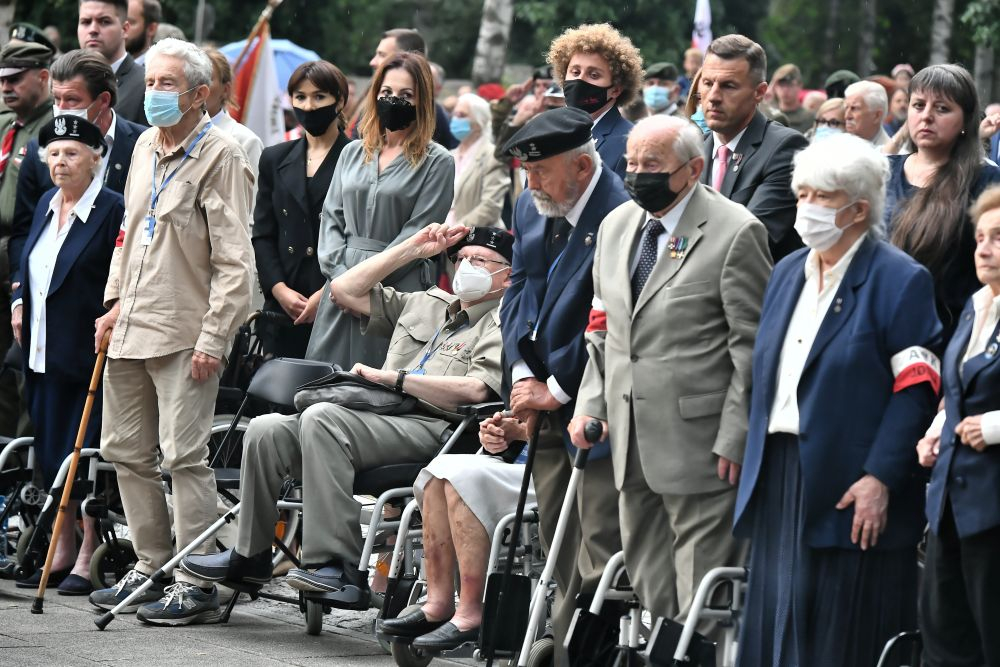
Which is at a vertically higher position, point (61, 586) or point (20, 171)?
point (20, 171)

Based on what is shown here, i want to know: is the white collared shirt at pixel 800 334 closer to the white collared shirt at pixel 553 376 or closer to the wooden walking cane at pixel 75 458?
the white collared shirt at pixel 553 376

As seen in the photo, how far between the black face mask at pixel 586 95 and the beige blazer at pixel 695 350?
4.94 feet

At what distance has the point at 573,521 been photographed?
6.63 metres

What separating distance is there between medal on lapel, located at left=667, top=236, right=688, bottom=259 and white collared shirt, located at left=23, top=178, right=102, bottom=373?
12.8 feet

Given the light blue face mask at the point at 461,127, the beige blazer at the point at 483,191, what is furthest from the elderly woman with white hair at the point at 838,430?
the light blue face mask at the point at 461,127

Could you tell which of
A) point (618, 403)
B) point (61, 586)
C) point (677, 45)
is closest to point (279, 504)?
point (61, 586)

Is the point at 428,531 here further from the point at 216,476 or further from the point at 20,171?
the point at 20,171

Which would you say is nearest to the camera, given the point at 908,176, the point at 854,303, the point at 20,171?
the point at 854,303

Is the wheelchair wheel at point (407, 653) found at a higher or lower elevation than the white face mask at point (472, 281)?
lower

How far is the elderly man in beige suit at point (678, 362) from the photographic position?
231 inches

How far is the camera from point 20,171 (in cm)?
947

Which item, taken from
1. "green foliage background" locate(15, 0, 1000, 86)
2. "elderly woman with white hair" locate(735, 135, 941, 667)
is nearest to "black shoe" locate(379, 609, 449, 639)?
"elderly woman with white hair" locate(735, 135, 941, 667)

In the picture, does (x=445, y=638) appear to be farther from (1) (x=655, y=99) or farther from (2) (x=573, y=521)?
(1) (x=655, y=99)

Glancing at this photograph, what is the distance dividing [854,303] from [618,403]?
977 mm
